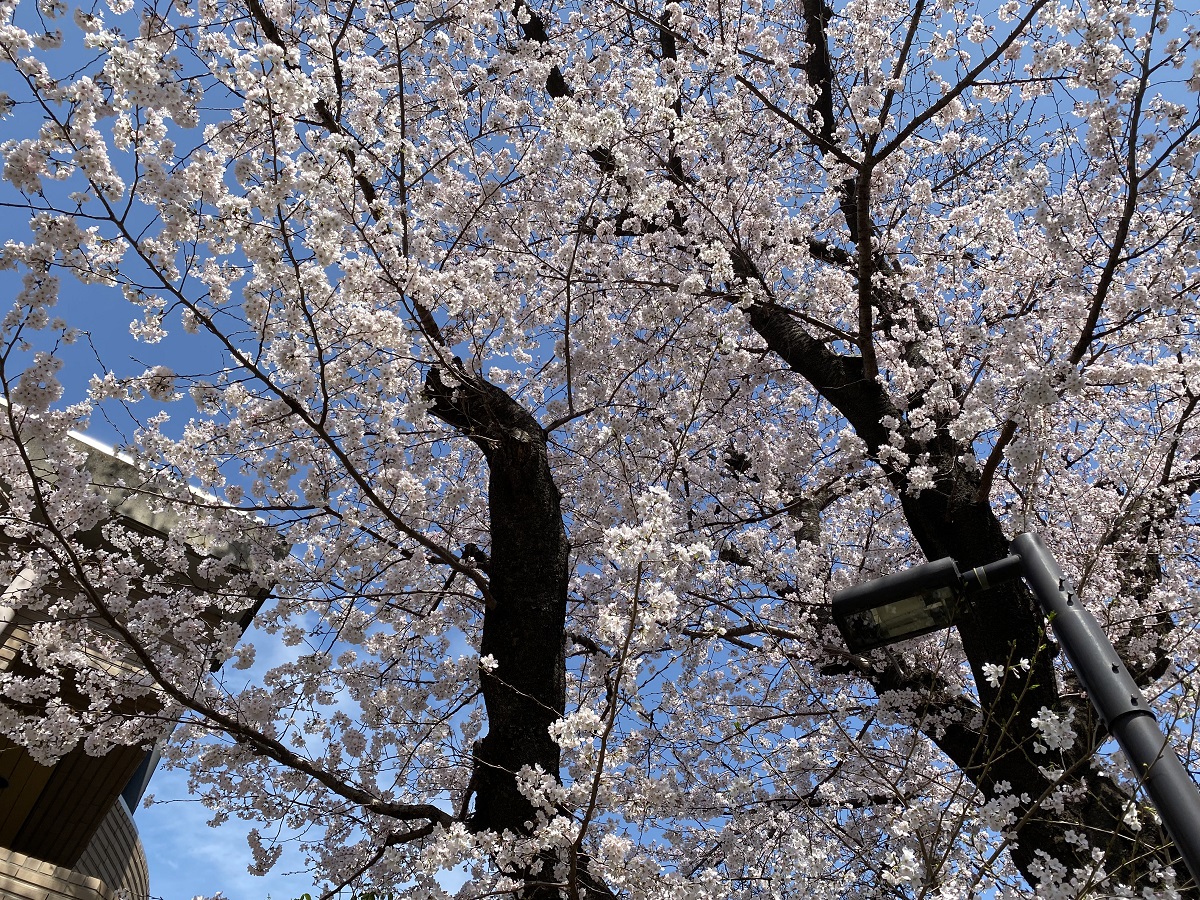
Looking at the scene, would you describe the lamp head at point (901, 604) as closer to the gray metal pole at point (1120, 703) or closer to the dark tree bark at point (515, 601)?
the gray metal pole at point (1120, 703)

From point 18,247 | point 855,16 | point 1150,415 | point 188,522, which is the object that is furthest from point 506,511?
point 1150,415

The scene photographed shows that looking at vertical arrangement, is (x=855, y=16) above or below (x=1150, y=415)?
above

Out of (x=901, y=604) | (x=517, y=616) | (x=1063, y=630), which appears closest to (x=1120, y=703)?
(x=1063, y=630)

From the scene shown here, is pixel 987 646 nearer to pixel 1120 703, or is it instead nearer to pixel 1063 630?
pixel 1063 630

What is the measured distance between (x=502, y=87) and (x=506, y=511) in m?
3.85

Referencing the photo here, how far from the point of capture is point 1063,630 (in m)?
3.02

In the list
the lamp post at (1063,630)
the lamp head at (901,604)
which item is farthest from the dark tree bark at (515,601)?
the lamp post at (1063,630)

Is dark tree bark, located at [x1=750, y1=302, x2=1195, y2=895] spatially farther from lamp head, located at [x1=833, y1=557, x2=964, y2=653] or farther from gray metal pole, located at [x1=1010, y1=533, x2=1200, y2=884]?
gray metal pole, located at [x1=1010, y1=533, x2=1200, y2=884]

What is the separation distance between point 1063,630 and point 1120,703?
32 cm

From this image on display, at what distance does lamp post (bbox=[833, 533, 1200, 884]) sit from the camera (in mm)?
2555

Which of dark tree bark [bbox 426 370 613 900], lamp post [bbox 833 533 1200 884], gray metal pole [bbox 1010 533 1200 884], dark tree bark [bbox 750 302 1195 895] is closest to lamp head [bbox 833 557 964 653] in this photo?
lamp post [bbox 833 533 1200 884]

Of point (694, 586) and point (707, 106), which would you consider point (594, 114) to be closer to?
point (707, 106)

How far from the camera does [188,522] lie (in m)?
5.43

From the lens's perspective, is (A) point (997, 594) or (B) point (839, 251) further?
(B) point (839, 251)
